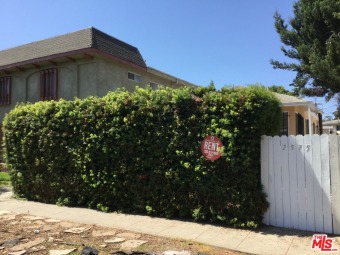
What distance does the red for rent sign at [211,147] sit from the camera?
7.16 meters

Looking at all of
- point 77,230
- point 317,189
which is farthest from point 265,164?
point 77,230

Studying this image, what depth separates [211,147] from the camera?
285 inches

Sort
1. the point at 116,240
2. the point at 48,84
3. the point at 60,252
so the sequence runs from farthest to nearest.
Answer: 1. the point at 48,84
2. the point at 116,240
3. the point at 60,252

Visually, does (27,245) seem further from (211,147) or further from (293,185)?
(293,185)

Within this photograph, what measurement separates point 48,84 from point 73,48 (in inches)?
99.1

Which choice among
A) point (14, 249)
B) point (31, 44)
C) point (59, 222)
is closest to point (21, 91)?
point (31, 44)

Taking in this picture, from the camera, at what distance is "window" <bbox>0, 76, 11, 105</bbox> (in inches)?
711

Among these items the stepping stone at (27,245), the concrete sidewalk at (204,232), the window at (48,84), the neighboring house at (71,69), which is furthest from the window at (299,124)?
the stepping stone at (27,245)

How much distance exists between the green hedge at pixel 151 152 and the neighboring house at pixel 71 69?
5.30 meters

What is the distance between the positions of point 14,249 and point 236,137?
4648mm

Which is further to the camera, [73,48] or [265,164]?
[73,48]

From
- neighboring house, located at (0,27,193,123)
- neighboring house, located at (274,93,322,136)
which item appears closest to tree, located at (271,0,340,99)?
neighboring house, located at (274,93,322,136)

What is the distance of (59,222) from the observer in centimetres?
777

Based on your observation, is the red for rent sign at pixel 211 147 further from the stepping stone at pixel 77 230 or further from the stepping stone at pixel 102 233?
the stepping stone at pixel 77 230
